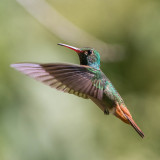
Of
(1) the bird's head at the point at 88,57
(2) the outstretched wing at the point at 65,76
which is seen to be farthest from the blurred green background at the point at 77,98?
(2) the outstretched wing at the point at 65,76

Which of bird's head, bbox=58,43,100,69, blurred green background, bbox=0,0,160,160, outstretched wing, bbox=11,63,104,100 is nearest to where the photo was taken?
outstretched wing, bbox=11,63,104,100

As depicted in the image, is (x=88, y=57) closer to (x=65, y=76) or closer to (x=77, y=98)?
(x=65, y=76)

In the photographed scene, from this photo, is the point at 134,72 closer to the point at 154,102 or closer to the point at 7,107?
the point at 154,102

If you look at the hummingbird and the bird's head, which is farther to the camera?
the bird's head

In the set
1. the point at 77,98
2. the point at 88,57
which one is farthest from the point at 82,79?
the point at 77,98

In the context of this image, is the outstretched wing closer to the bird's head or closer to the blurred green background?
the bird's head

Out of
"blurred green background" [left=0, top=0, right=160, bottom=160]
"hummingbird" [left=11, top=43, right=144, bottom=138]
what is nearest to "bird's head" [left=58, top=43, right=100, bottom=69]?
"hummingbird" [left=11, top=43, right=144, bottom=138]

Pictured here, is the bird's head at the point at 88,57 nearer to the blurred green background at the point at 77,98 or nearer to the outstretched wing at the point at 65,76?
the outstretched wing at the point at 65,76
